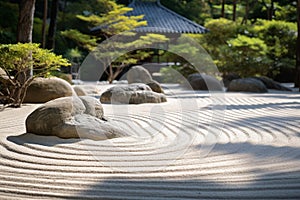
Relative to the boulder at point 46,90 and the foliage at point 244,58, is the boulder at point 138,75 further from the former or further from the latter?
the foliage at point 244,58

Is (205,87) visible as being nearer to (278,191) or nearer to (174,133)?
(174,133)

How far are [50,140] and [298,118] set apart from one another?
3330 millimetres

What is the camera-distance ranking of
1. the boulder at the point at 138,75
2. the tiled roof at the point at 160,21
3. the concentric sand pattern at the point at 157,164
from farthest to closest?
1. the tiled roof at the point at 160,21
2. the boulder at the point at 138,75
3. the concentric sand pattern at the point at 157,164

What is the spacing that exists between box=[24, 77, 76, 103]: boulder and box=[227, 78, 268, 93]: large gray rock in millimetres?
5559

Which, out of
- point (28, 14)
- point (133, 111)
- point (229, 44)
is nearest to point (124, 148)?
point (133, 111)

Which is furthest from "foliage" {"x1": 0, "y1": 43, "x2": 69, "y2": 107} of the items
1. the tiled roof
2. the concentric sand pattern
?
the tiled roof

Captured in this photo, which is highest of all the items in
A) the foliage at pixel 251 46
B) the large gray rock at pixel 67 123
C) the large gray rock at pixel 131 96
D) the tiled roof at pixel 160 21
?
the tiled roof at pixel 160 21

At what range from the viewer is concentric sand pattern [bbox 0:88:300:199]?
2480mm

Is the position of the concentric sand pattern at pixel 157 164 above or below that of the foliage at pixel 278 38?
below

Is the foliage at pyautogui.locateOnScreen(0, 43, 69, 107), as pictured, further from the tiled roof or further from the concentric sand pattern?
the tiled roof

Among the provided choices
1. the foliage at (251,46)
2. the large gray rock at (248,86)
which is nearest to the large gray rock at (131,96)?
the large gray rock at (248,86)

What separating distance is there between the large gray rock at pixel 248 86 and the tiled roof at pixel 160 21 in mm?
5202

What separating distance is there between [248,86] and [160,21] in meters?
6.90

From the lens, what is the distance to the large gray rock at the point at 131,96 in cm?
734
